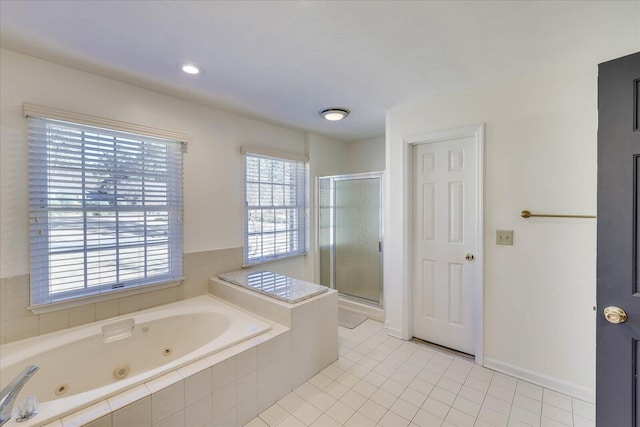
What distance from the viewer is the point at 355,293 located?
3469 millimetres

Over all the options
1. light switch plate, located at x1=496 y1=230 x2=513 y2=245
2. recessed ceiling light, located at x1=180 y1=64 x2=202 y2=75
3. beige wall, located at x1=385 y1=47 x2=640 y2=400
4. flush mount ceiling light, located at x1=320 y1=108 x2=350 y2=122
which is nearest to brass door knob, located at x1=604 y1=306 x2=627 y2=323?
beige wall, located at x1=385 y1=47 x2=640 y2=400

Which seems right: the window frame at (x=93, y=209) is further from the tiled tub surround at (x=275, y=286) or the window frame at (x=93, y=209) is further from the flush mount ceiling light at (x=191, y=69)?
the flush mount ceiling light at (x=191, y=69)

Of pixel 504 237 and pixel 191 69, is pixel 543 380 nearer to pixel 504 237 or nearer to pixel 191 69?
pixel 504 237

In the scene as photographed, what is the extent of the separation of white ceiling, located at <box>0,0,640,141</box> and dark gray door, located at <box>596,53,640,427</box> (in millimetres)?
556

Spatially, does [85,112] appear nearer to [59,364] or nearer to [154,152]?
[154,152]

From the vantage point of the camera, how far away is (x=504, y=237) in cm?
210

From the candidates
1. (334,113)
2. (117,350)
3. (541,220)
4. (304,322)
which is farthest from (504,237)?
(117,350)

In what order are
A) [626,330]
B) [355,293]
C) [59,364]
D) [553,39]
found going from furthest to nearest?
[355,293], [59,364], [553,39], [626,330]

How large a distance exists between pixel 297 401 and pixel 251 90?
239 cm

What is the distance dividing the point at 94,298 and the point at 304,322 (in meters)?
1.57

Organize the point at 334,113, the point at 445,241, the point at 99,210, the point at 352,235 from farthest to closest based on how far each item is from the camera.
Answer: the point at 352,235 < the point at 334,113 < the point at 445,241 < the point at 99,210

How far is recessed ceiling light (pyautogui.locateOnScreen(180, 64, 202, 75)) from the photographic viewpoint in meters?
1.87

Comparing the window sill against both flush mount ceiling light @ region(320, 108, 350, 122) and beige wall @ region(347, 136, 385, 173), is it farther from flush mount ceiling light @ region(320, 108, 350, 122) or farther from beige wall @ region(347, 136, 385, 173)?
beige wall @ region(347, 136, 385, 173)

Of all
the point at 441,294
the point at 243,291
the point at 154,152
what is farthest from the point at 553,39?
the point at 154,152
